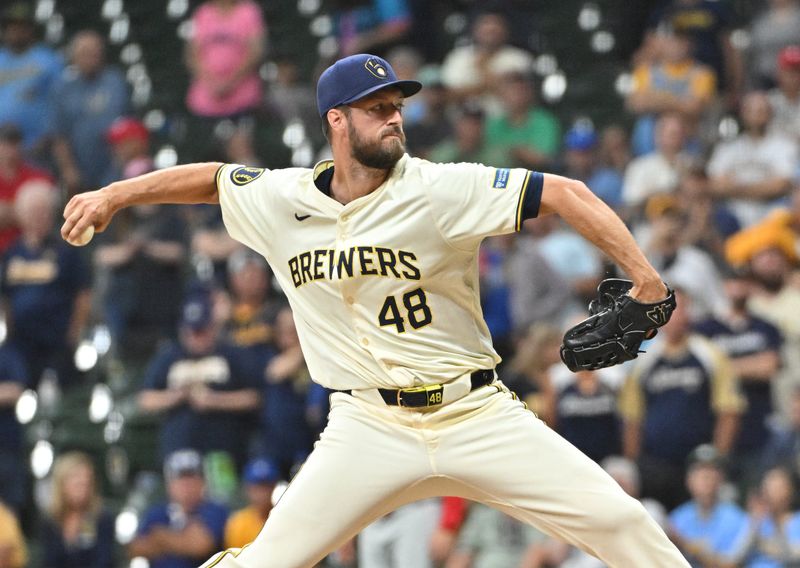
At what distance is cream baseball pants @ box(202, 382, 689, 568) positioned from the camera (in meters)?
5.20

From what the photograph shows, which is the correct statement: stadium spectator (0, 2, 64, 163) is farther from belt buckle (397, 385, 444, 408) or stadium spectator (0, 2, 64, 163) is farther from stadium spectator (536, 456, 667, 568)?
belt buckle (397, 385, 444, 408)

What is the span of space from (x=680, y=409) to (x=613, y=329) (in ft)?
13.8

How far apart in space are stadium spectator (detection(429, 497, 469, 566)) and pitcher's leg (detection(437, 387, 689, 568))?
3.68 meters

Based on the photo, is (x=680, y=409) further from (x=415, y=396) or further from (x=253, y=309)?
(x=415, y=396)

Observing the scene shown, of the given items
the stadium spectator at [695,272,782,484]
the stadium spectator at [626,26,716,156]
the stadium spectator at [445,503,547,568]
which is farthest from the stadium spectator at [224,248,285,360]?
the stadium spectator at [695,272,782,484]

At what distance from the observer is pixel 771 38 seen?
1117cm

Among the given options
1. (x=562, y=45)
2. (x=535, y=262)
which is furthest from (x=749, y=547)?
(x=562, y=45)

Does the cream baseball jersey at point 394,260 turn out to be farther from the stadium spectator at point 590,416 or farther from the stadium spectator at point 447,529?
the stadium spectator at point 590,416

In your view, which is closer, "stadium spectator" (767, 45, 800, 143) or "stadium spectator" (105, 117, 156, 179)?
"stadium spectator" (767, 45, 800, 143)

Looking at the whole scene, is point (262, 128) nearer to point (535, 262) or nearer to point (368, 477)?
point (535, 262)

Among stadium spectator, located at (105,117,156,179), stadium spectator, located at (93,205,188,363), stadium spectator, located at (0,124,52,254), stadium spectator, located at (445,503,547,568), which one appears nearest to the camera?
stadium spectator, located at (445,503,547,568)

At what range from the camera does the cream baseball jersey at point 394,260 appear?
530 centimetres

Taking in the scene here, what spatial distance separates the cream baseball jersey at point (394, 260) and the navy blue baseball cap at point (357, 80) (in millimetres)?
285

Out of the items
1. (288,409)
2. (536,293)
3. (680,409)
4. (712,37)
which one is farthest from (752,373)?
(712,37)
